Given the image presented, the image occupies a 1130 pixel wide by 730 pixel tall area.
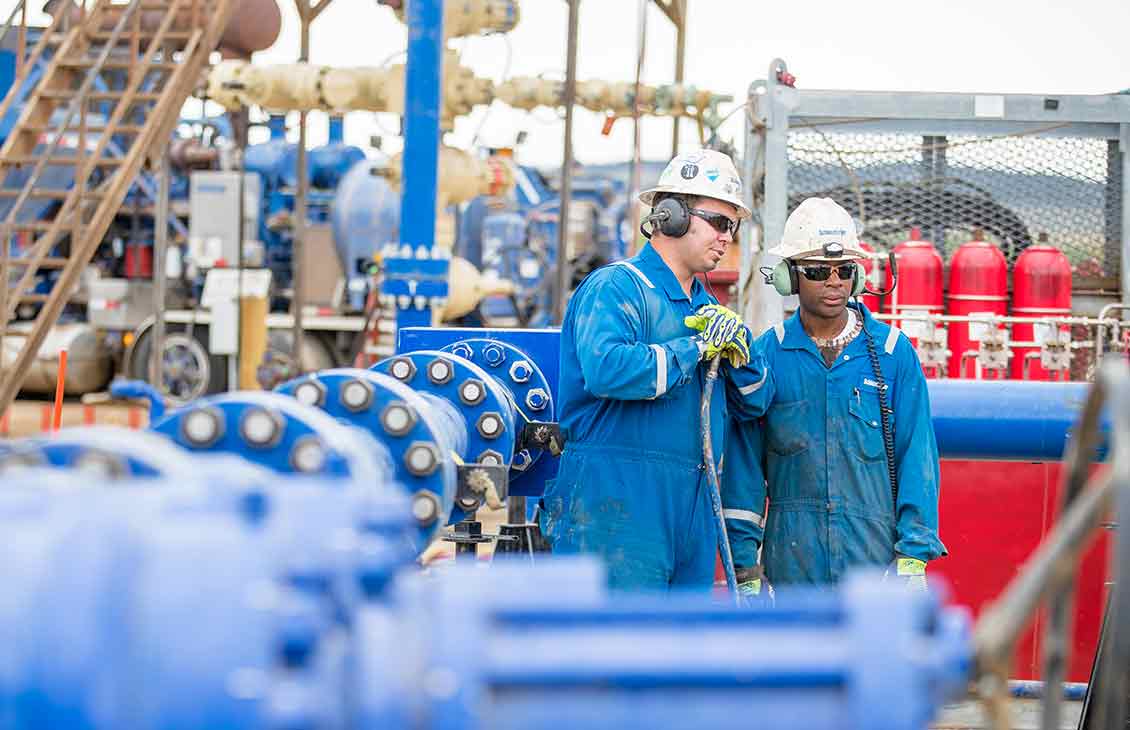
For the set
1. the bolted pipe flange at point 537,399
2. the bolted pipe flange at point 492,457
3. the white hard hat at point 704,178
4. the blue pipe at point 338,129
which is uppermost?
the blue pipe at point 338,129

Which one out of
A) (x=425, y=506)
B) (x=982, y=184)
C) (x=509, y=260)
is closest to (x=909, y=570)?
(x=425, y=506)

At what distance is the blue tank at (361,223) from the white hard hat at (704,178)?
Result: 12.4m

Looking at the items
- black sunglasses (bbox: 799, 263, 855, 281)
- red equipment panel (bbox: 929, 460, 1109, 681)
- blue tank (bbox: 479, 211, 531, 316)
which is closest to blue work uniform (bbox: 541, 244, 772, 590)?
black sunglasses (bbox: 799, 263, 855, 281)

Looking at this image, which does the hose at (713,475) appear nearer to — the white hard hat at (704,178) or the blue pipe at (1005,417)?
the white hard hat at (704,178)

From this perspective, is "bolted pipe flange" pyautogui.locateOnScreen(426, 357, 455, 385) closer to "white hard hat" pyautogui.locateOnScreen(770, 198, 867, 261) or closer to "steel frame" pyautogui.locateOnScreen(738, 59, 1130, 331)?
"white hard hat" pyautogui.locateOnScreen(770, 198, 867, 261)

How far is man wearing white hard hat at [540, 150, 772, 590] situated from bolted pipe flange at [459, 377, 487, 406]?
1.11 feet

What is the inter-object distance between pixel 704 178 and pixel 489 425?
1041mm

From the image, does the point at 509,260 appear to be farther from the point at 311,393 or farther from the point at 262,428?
the point at 262,428

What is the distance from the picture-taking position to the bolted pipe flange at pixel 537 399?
4.89 metres

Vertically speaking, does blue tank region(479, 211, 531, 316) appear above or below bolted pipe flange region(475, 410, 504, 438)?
above

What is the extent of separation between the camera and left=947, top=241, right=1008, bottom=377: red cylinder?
6.90 meters

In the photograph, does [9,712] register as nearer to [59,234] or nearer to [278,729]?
[278,729]

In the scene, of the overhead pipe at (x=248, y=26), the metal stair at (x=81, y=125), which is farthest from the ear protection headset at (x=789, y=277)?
the overhead pipe at (x=248, y=26)

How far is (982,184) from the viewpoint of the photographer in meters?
7.15
